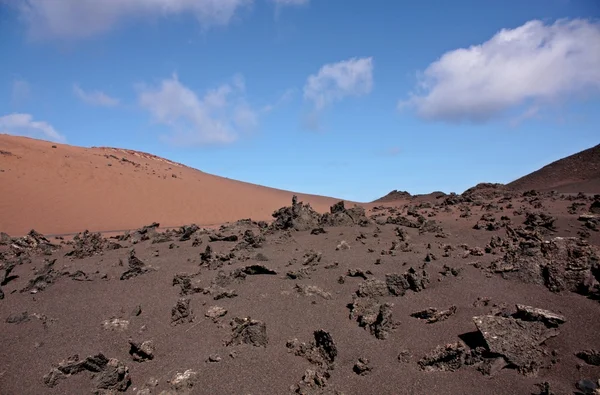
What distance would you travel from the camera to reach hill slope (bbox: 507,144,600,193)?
20.6 metres

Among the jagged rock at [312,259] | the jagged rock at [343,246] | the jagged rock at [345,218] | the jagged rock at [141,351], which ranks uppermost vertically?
the jagged rock at [345,218]

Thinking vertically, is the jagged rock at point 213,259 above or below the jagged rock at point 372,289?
A: above

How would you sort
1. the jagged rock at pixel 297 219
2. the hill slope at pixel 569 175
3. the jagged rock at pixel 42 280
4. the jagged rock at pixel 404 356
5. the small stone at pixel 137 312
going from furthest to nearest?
the hill slope at pixel 569 175, the jagged rock at pixel 297 219, the jagged rock at pixel 42 280, the small stone at pixel 137 312, the jagged rock at pixel 404 356

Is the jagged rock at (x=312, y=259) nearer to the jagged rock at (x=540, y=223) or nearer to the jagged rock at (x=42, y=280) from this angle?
the jagged rock at (x=42, y=280)

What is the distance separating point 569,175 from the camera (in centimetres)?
2320

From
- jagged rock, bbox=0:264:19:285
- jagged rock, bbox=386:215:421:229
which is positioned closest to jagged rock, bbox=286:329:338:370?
jagged rock, bbox=0:264:19:285

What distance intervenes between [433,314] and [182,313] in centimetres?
325

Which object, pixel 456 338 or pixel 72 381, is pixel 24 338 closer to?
pixel 72 381

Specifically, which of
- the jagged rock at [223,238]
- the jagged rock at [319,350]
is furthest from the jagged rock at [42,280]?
the jagged rock at [319,350]

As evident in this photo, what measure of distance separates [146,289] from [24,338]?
6.33 ft

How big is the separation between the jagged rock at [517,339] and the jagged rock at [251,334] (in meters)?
2.33

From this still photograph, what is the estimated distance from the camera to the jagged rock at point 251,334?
4.58 m

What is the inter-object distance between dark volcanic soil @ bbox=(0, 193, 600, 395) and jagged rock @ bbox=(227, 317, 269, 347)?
15 mm

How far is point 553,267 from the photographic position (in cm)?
562
